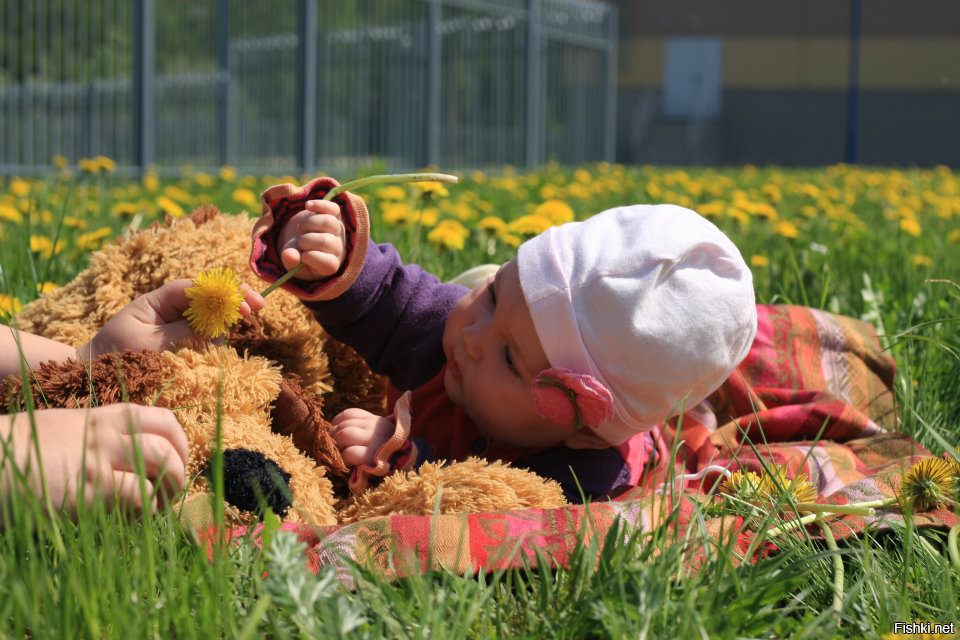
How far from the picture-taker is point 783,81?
24.1m

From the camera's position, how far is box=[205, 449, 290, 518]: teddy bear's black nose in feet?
4.40

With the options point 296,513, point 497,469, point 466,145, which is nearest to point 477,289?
point 497,469

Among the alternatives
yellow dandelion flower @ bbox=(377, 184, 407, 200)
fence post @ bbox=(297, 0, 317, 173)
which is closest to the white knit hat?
yellow dandelion flower @ bbox=(377, 184, 407, 200)

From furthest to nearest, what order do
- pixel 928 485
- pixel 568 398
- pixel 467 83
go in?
pixel 467 83, pixel 568 398, pixel 928 485

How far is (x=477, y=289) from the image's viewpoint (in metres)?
1.73

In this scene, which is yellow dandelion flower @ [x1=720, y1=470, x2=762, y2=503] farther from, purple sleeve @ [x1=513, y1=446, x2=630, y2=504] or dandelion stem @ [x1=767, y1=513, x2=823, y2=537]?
purple sleeve @ [x1=513, y1=446, x2=630, y2=504]

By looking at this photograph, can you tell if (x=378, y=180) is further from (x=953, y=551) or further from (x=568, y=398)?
(x=953, y=551)

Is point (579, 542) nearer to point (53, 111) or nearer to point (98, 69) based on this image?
point (98, 69)

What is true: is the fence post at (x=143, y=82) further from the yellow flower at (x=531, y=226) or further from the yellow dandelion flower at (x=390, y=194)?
the yellow flower at (x=531, y=226)

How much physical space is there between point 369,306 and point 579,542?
30.1 inches

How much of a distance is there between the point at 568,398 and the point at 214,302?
508 millimetres

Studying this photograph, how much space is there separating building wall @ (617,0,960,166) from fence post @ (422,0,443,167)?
14172 mm

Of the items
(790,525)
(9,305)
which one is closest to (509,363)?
(790,525)

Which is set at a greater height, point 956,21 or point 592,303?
point 956,21
